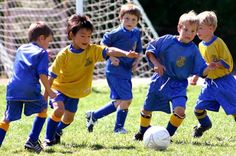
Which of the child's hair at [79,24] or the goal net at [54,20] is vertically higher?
the child's hair at [79,24]

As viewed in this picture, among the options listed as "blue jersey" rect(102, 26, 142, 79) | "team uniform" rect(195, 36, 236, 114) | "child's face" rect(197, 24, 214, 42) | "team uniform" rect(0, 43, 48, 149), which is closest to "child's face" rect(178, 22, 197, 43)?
"child's face" rect(197, 24, 214, 42)

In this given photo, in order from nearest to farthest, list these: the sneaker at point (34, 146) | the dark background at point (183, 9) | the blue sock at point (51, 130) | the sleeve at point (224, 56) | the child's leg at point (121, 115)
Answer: the sneaker at point (34, 146) < the blue sock at point (51, 130) < the sleeve at point (224, 56) < the child's leg at point (121, 115) < the dark background at point (183, 9)

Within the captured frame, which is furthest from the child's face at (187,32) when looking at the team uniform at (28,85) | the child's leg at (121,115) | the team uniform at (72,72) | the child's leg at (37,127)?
the child's leg at (37,127)

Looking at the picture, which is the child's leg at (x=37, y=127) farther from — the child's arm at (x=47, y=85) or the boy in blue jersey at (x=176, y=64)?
the boy in blue jersey at (x=176, y=64)

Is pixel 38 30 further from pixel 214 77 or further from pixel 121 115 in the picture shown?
pixel 214 77

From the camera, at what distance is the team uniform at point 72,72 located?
6.44 metres

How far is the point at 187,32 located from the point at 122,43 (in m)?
1.28

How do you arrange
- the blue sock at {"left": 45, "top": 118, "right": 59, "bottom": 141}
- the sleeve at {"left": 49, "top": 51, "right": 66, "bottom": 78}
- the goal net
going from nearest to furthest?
the sleeve at {"left": 49, "top": 51, "right": 66, "bottom": 78}, the blue sock at {"left": 45, "top": 118, "right": 59, "bottom": 141}, the goal net

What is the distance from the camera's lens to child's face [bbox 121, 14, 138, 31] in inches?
302

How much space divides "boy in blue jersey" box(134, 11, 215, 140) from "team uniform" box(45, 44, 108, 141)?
2.03ft

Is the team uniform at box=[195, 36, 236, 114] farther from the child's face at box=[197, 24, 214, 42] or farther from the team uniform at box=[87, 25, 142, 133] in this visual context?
the team uniform at box=[87, 25, 142, 133]

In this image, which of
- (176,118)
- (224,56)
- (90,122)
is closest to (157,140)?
(176,118)

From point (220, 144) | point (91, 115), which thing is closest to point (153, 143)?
point (220, 144)

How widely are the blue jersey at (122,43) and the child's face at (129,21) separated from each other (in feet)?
0.17
